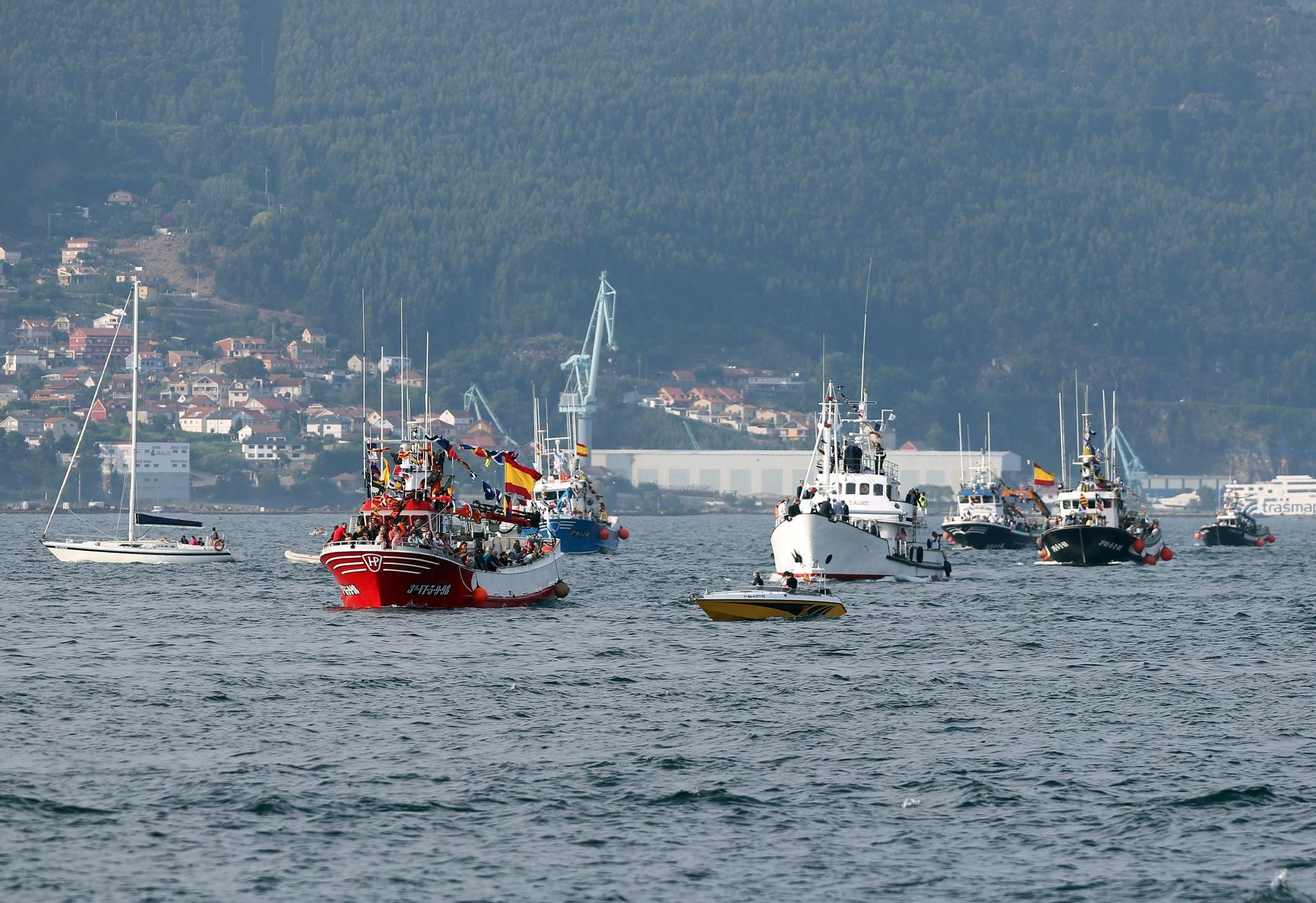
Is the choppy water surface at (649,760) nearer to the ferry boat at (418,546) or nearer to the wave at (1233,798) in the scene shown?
the wave at (1233,798)

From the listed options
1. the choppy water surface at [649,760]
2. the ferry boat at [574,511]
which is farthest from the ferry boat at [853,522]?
the ferry boat at [574,511]

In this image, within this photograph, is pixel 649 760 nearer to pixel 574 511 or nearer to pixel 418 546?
pixel 418 546

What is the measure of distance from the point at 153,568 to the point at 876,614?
214ft

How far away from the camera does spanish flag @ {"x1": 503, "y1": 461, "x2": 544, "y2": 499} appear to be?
98.3 meters

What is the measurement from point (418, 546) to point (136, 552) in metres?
63.4

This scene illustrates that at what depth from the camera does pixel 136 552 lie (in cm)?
14288

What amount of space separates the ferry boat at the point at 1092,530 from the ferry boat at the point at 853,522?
1952 cm

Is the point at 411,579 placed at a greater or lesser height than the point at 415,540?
lesser

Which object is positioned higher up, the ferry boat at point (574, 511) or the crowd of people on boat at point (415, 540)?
the ferry boat at point (574, 511)

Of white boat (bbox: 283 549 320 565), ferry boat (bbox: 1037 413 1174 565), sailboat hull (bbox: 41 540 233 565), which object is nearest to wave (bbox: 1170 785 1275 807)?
ferry boat (bbox: 1037 413 1174 565)

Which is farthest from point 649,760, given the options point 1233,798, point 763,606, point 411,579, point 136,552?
point 136,552

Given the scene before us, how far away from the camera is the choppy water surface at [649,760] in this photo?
40719 millimetres

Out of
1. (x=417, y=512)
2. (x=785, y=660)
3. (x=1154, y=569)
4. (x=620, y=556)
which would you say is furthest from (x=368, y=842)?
(x=620, y=556)

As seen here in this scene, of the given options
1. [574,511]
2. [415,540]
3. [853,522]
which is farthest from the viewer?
[574,511]
